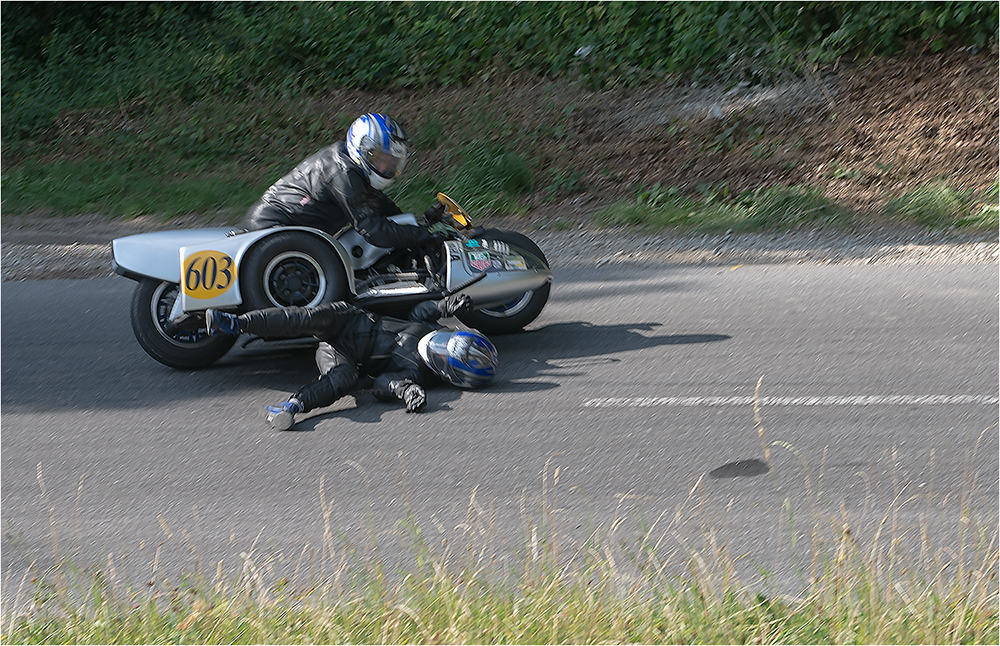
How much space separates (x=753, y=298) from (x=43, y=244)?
8.51m

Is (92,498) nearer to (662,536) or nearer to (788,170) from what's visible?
(662,536)

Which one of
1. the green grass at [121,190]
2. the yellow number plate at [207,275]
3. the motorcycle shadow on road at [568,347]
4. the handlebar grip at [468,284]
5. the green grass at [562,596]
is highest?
the green grass at [121,190]

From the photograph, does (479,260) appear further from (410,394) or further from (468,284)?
(410,394)

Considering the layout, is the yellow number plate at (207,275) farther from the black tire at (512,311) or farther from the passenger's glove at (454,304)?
the black tire at (512,311)

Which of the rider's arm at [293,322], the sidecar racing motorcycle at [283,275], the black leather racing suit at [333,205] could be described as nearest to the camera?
the rider's arm at [293,322]

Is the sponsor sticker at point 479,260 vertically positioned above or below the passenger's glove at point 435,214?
below

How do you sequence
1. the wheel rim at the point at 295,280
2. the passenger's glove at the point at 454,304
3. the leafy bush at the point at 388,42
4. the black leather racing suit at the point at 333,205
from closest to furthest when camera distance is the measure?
the passenger's glove at the point at 454,304, the wheel rim at the point at 295,280, the black leather racing suit at the point at 333,205, the leafy bush at the point at 388,42

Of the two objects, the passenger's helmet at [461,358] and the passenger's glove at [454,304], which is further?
the passenger's glove at [454,304]

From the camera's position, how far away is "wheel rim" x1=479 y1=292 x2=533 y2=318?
7.43m

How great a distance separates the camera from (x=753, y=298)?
8.44 m

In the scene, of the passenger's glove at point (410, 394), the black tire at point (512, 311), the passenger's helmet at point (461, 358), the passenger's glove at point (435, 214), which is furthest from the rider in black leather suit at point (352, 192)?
the passenger's glove at point (410, 394)

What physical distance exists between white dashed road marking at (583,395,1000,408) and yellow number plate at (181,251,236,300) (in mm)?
2441

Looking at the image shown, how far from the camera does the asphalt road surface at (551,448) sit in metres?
4.38

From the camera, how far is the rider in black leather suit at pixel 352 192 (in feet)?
22.6
